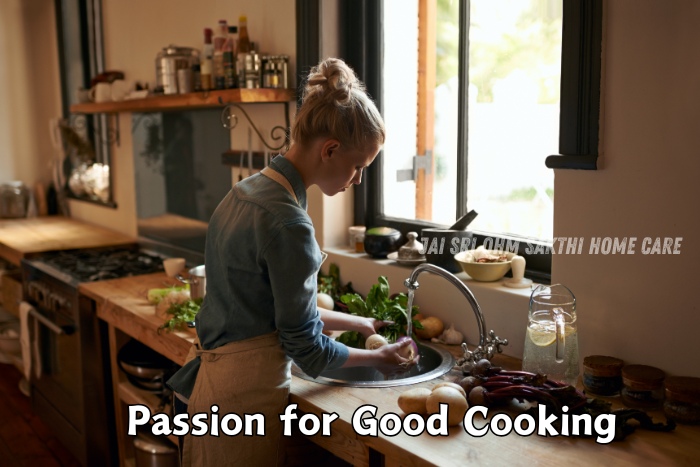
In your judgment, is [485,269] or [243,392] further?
[485,269]

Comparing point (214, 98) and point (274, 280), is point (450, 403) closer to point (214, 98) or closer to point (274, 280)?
point (274, 280)

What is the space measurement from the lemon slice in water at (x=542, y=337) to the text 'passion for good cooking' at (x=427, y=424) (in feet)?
0.75

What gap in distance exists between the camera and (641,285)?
1755 mm

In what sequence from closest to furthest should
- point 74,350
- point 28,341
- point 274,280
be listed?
point 274,280 → point 74,350 → point 28,341

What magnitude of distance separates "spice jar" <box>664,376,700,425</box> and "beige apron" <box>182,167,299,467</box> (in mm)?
878

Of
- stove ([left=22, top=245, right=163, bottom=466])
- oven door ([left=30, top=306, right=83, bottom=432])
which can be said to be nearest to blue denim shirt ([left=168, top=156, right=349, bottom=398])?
stove ([left=22, top=245, right=163, bottom=466])

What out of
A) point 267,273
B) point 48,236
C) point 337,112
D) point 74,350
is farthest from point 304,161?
point 48,236

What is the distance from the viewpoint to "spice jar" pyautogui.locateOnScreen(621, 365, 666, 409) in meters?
1.64

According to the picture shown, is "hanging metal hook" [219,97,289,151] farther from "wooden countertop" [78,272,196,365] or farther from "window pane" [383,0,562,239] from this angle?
"wooden countertop" [78,272,196,365]

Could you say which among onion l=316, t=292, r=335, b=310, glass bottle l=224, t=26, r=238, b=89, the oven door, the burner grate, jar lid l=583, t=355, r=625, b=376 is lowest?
the oven door

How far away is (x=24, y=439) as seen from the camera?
358 cm

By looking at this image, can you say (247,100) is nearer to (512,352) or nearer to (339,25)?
(339,25)

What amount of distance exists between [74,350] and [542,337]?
2.09m

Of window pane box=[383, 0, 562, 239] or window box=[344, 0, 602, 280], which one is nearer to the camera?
window box=[344, 0, 602, 280]
